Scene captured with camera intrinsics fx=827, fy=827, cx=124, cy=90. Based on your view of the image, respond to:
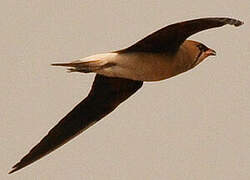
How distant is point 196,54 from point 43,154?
2.53ft

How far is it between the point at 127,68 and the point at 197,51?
327 millimetres

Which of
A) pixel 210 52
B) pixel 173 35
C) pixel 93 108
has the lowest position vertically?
pixel 93 108

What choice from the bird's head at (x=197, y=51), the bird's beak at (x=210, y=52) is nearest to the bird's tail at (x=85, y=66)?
the bird's head at (x=197, y=51)

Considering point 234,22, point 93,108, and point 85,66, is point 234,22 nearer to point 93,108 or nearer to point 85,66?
point 85,66

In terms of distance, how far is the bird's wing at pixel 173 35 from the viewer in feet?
9.80

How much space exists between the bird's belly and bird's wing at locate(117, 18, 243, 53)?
0.03 m

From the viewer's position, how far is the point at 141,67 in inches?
126

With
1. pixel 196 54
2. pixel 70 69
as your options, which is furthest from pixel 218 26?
pixel 70 69

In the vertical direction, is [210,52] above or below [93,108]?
above

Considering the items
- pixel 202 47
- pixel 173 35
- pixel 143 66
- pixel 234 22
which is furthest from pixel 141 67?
pixel 234 22

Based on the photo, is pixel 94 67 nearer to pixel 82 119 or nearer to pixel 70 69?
pixel 70 69

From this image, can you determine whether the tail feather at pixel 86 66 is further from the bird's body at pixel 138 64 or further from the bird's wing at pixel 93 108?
the bird's wing at pixel 93 108

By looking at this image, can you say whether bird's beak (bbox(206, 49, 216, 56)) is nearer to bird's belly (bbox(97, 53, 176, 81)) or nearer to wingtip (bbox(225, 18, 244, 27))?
bird's belly (bbox(97, 53, 176, 81))

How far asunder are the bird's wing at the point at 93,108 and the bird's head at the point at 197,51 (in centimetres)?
34
